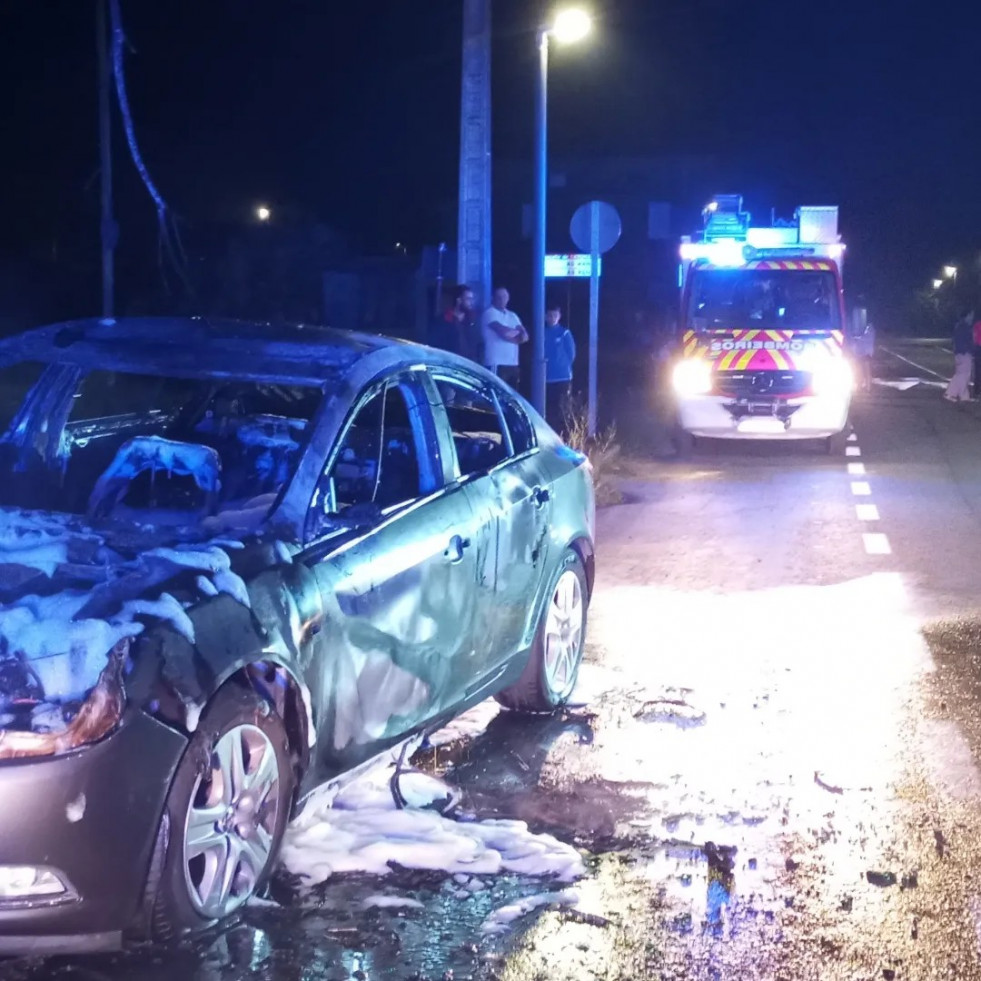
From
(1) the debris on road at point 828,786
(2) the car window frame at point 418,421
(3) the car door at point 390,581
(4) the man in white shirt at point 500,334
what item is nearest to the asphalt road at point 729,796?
(1) the debris on road at point 828,786

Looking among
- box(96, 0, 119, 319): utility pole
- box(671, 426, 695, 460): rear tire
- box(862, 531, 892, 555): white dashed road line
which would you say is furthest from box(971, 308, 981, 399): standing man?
Result: box(862, 531, 892, 555): white dashed road line

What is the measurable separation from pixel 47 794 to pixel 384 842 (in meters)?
1.44

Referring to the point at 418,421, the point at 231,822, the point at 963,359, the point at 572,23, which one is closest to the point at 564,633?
the point at 418,421

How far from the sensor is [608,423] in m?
20.6

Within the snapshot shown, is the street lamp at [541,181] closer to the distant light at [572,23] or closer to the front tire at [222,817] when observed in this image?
the distant light at [572,23]

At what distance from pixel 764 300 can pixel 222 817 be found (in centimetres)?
1318

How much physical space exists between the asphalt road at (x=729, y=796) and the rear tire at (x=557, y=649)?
13 cm

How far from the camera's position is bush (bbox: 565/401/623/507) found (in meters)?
13.2

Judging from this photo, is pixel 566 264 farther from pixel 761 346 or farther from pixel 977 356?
pixel 977 356

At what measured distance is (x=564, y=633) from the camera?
653 cm

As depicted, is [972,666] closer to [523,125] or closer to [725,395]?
[725,395]

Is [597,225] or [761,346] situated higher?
[597,225]

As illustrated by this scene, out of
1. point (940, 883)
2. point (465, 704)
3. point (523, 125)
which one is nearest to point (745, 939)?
point (940, 883)

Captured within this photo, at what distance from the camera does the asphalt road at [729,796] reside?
3.99 m
